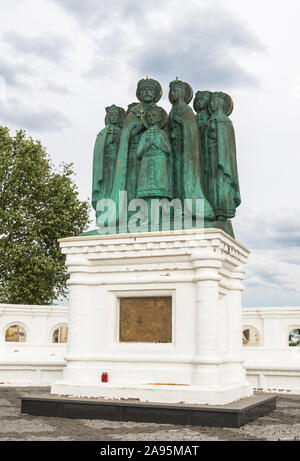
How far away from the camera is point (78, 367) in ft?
30.0

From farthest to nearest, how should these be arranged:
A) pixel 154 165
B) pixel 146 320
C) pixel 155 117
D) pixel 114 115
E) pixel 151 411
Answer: pixel 114 115, pixel 155 117, pixel 154 165, pixel 146 320, pixel 151 411

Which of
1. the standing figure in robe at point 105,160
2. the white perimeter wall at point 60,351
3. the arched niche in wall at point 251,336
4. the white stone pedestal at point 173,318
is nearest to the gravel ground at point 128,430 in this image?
the white stone pedestal at point 173,318

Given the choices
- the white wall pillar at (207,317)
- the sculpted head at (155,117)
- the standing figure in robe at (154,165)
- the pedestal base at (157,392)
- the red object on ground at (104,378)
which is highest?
the sculpted head at (155,117)

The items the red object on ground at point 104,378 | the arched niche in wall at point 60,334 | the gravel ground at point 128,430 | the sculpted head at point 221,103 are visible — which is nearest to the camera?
the gravel ground at point 128,430

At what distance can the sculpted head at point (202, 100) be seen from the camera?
10.9 metres

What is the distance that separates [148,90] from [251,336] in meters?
12.6

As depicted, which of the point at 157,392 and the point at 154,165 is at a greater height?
the point at 154,165

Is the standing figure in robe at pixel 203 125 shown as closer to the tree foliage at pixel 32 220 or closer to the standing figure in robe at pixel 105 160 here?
the standing figure in robe at pixel 105 160

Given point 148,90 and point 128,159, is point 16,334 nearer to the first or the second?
point 128,159

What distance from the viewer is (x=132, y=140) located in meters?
10.8

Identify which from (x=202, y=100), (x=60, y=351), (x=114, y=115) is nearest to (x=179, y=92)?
(x=202, y=100)

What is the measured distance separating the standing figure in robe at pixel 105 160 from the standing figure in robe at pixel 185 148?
1.35m
